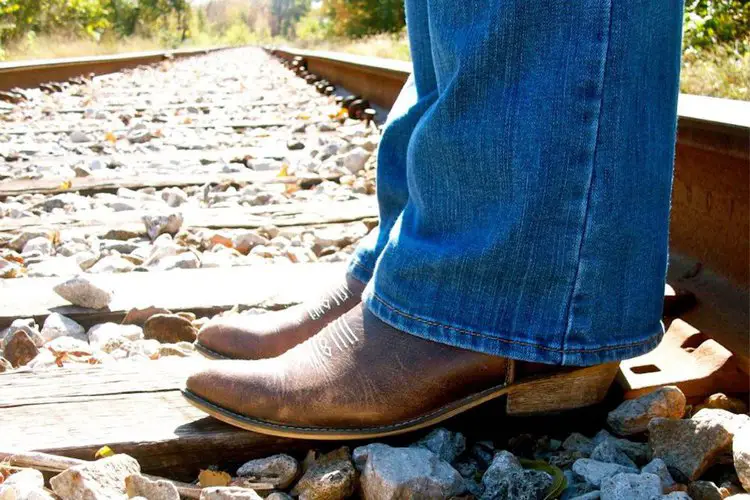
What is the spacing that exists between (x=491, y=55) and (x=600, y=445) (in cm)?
59

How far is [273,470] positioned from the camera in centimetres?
119

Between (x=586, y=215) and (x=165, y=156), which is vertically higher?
(x=586, y=215)

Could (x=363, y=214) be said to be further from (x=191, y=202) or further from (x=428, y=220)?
(x=428, y=220)

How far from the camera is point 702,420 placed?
3.85 ft

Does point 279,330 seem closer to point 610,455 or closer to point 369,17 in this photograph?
point 610,455

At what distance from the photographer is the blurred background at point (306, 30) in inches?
150

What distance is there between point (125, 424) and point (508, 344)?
0.62 meters

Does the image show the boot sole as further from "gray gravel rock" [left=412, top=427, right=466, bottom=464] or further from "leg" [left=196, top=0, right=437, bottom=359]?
"leg" [left=196, top=0, right=437, bottom=359]

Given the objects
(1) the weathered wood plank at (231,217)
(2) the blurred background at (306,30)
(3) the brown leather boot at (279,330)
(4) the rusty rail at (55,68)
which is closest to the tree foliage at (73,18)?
(2) the blurred background at (306,30)

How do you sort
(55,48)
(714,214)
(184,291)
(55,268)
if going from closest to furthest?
(714,214) → (184,291) → (55,268) → (55,48)

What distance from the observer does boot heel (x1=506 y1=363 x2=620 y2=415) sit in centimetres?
120

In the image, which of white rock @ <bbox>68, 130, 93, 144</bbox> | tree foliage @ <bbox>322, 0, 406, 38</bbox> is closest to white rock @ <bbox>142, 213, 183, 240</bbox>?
white rock @ <bbox>68, 130, 93, 144</bbox>

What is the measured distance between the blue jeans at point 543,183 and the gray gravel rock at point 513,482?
0.15m

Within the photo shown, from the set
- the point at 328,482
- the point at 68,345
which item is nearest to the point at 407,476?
the point at 328,482
